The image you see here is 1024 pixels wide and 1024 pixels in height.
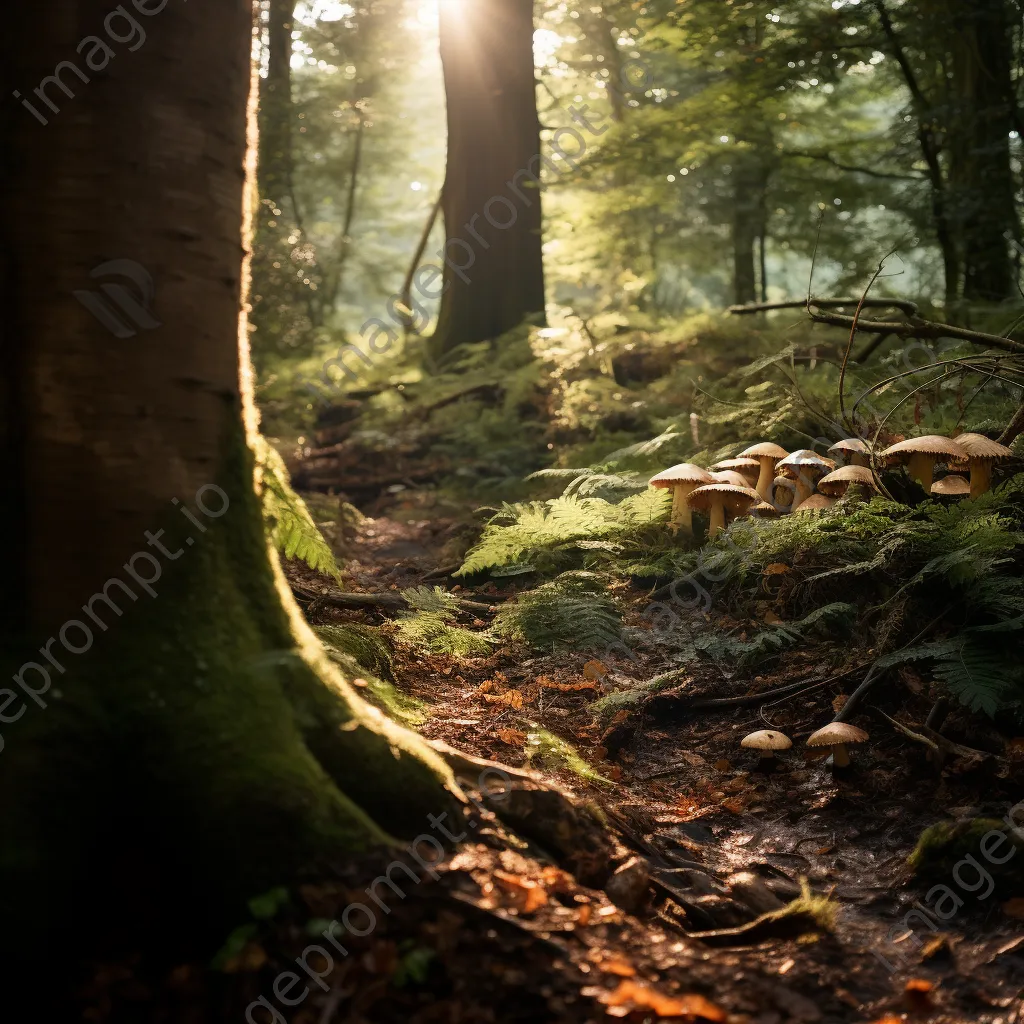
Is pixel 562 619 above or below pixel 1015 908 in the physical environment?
above

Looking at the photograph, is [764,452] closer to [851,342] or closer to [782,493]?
[782,493]

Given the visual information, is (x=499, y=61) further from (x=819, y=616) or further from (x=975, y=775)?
(x=975, y=775)

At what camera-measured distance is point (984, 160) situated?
1007 cm

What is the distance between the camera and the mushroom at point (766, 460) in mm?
6195

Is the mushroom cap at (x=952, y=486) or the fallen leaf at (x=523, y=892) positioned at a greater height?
the mushroom cap at (x=952, y=486)

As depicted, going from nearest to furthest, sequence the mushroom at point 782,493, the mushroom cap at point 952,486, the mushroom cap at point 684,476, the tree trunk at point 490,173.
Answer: the mushroom cap at point 952,486 < the mushroom cap at point 684,476 < the mushroom at point 782,493 < the tree trunk at point 490,173

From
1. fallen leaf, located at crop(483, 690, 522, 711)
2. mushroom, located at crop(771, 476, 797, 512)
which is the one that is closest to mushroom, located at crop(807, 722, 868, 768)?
fallen leaf, located at crop(483, 690, 522, 711)

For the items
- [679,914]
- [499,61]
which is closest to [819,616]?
[679,914]

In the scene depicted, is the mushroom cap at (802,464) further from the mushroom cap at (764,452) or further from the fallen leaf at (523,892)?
the fallen leaf at (523,892)

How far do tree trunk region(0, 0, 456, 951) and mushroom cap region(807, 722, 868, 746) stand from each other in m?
2.04

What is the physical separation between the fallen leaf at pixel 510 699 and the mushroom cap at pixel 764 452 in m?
2.62

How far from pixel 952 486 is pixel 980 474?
0.24 metres

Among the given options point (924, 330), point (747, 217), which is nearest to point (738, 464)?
point (924, 330)

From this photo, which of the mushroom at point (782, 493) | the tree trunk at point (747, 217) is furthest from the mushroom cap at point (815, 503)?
the tree trunk at point (747, 217)
